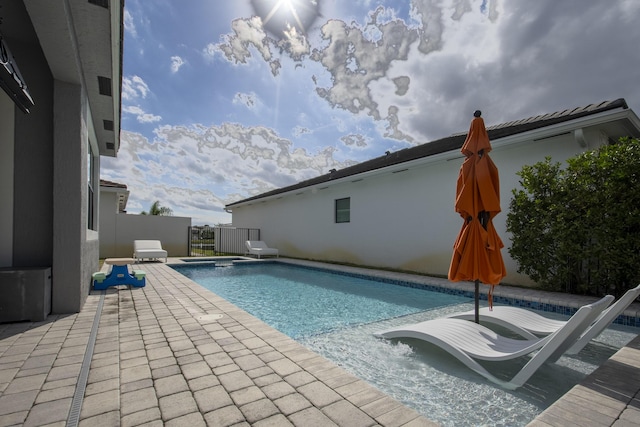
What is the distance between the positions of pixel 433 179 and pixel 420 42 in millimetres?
4562

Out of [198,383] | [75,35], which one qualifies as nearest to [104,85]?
[75,35]

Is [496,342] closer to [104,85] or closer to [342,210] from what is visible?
[104,85]

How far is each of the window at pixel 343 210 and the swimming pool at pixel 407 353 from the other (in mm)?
5096

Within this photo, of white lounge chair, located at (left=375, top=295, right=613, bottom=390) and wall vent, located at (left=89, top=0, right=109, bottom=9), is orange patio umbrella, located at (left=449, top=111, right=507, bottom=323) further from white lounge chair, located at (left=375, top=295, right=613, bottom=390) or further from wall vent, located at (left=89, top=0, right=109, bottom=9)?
wall vent, located at (left=89, top=0, right=109, bottom=9)

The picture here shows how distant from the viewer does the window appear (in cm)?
1276

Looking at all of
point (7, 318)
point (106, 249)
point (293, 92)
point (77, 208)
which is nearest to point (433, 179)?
point (293, 92)

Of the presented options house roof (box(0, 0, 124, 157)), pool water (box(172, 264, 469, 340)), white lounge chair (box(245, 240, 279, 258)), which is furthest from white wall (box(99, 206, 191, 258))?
house roof (box(0, 0, 124, 157))

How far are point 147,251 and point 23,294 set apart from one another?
30.0 ft

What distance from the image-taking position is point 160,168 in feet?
90.3

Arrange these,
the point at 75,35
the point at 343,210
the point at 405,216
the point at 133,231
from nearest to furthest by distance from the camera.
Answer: the point at 75,35 → the point at 405,216 → the point at 343,210 → the point at 133,231

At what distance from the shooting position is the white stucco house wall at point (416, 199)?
6738 millimetres

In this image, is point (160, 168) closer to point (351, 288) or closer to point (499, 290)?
point (351, 288)

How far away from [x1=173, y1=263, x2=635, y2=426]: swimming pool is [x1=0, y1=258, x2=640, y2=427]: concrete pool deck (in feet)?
1.53

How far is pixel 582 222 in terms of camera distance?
233 inches
